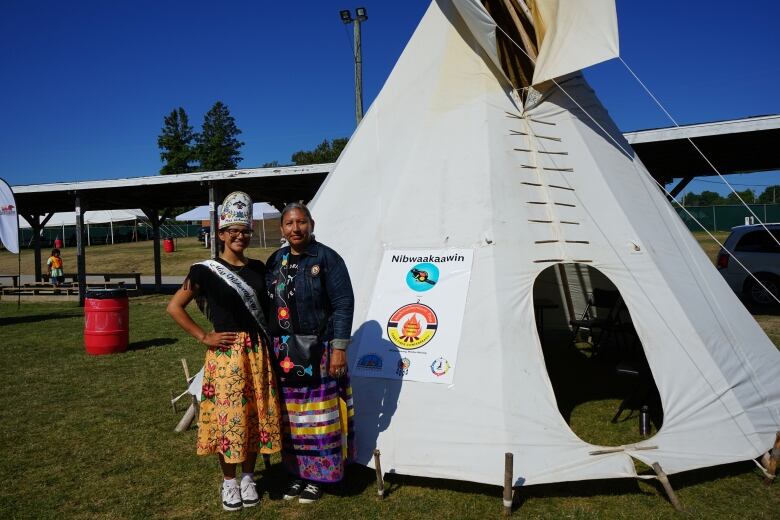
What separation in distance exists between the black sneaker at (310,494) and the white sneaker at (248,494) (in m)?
0.30

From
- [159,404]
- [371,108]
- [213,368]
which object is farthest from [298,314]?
[159,404]

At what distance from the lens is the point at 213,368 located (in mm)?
3455

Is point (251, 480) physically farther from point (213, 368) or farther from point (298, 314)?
point (298, 314)

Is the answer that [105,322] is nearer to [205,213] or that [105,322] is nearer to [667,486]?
[667,486]

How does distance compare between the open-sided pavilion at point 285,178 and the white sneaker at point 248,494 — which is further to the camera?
the open-sided pavilion at point 285,178

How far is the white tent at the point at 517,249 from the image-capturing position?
3666 millimetres

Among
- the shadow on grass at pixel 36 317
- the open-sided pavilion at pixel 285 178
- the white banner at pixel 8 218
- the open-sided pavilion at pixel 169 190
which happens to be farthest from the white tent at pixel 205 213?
the white banner at pixel 8 218

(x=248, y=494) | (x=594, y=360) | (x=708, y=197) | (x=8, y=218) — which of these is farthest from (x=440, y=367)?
(x=708, y=197)

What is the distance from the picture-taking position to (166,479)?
4.21 metres

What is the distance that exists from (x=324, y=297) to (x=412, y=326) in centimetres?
83

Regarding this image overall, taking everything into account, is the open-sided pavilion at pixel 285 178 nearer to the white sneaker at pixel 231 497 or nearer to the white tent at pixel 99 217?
the white sneaker at pixel 231 497

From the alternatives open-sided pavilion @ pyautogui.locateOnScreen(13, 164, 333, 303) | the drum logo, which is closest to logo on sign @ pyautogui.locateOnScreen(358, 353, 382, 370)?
the drum logo

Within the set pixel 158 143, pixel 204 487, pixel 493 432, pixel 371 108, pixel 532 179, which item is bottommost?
pixel 204 487

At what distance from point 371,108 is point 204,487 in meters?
3.79
